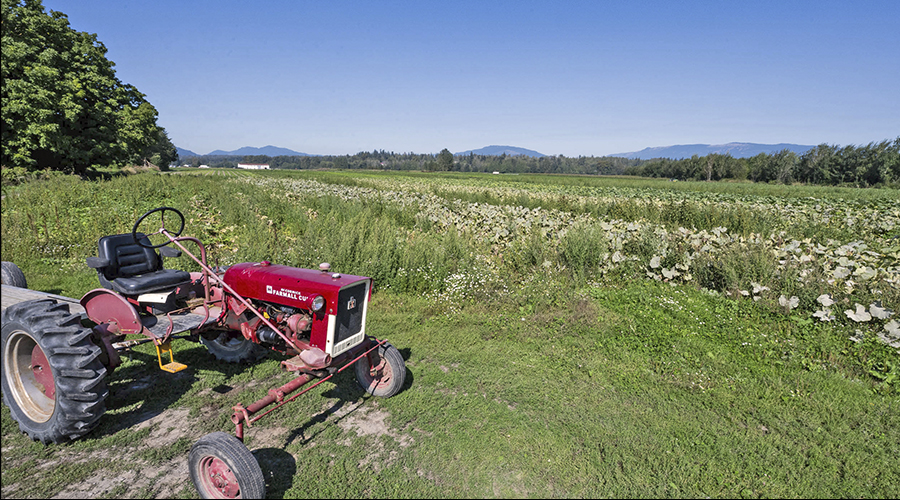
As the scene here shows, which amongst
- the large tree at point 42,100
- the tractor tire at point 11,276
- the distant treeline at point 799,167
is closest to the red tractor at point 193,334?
the large tree at point 42,100

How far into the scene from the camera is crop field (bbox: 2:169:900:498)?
3363mm

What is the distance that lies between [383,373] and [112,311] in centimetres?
284

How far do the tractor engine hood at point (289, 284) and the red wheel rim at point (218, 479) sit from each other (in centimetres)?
139

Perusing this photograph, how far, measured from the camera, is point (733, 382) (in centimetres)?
497

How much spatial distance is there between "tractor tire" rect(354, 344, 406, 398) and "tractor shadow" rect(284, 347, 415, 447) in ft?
0.43

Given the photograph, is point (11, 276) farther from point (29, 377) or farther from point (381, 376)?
point (381, 376)

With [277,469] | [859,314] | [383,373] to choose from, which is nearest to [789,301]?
[859,314]

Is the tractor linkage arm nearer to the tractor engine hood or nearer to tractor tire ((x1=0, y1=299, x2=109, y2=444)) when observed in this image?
the tractor engine hood

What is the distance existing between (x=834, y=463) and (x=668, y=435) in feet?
4.53

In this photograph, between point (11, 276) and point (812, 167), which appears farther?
point (812, 167)

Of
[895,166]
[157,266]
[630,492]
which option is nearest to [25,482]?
[157,266]

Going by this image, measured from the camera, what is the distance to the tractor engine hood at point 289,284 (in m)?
3.75

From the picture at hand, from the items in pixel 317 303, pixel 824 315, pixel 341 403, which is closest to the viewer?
pixel 317 303

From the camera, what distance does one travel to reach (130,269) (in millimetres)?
4535
